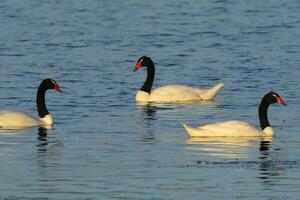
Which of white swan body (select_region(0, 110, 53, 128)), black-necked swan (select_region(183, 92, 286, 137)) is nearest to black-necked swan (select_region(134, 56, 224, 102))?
white swan body (select_region(0, 110, 53, 128))

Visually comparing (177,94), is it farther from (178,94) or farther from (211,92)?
(211,92)

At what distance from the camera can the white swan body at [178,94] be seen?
30203 millimetres

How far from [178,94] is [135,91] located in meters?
2.34

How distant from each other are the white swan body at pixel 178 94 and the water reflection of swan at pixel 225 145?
658 centimetres

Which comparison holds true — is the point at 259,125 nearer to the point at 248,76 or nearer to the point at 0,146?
the point at 0,146

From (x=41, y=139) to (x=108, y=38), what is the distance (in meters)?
20.2

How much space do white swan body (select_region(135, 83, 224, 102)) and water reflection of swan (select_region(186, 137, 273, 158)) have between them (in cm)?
658

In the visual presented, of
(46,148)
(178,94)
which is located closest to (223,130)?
(46,148)

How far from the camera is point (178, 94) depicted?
3019cm

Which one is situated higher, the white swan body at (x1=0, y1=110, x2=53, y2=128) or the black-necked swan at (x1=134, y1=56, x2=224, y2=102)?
the white swan body at (x1=0, y1=110, x2=53, y2=128)

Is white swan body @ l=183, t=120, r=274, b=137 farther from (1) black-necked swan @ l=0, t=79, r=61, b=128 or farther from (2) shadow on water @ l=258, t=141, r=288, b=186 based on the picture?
(1) black-necked swan @ l=0, t=79, r=61, b=128

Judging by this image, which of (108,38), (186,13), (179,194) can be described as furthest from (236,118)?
(186,13)

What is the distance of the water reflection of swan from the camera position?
2161 centimetres

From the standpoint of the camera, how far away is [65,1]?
57.6m
